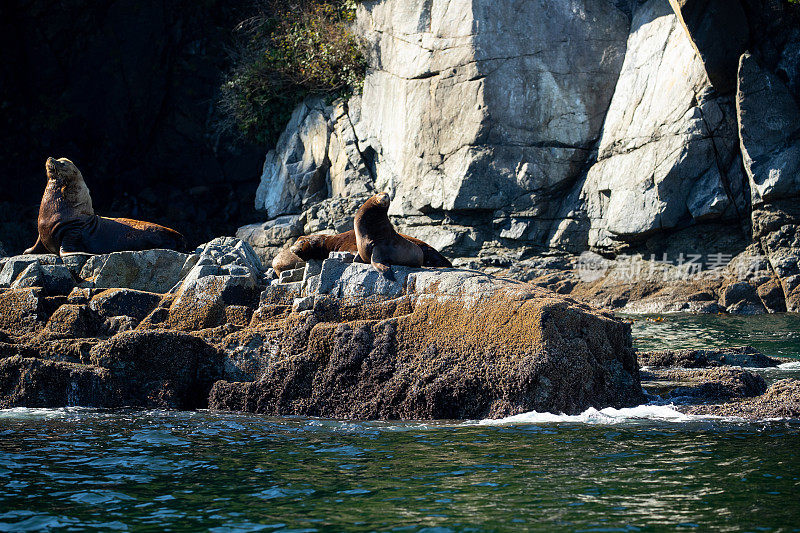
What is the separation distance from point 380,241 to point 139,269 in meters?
3.15

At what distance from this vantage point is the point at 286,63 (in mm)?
22922

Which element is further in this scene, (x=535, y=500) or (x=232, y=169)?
(x=232, y=169)

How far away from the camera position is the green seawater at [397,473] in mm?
4266

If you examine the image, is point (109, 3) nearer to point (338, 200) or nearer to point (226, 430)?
point (338, 200)

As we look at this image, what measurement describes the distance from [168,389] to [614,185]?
1216 centimetres

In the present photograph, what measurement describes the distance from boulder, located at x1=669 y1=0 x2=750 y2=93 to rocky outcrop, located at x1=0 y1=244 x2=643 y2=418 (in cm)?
982

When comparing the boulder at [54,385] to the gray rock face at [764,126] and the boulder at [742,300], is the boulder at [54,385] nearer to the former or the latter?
the boulder at [742,300]

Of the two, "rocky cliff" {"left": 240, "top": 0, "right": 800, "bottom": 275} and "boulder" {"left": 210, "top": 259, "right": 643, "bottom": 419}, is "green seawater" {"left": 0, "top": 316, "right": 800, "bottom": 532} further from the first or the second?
"rocky cliff" {"left": 240, "top": 0, "right": 800, "bottom": 275}

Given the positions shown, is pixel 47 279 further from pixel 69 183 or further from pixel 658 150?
pixel 658 150

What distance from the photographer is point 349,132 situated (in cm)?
2209

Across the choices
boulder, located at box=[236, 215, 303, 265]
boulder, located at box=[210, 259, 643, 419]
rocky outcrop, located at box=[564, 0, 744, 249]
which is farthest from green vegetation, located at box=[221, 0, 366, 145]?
boulder, located at box=[210, 259, 643, 419]

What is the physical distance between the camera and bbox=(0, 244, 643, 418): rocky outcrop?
7.29 meters

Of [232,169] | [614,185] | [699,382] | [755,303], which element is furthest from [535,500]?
[232,169]

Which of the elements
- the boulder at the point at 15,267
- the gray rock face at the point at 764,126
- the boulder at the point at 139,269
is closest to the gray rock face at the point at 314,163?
the gray rock face at the point at 764,126
